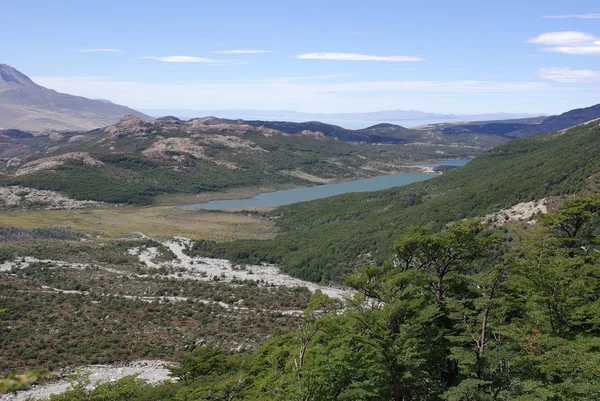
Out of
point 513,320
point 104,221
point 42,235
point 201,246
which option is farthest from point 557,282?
point 104,221

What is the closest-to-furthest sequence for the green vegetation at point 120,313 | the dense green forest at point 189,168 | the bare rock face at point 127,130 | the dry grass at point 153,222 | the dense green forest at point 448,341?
the dense green forest at point 448,341 → the green vegetation at point 120,313 → the dry grass at point 153,222 → the dense green forest at point 189,168 → the bare rock face at point 127,130

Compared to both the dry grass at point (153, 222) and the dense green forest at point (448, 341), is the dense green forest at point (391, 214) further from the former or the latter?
the dense green forest at point (448, 341)

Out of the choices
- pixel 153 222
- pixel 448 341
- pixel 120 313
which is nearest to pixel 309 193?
pixel 153 222

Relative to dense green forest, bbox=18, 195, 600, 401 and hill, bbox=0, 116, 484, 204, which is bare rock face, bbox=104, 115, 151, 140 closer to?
hill, bbox=0, 116, 484, 204

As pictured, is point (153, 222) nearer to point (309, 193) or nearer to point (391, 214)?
point (391, 214)

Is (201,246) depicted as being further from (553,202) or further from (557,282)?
(557,282)

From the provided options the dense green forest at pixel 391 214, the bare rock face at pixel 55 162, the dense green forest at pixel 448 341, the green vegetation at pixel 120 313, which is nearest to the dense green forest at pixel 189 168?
the bare rock face at pixel 55 162

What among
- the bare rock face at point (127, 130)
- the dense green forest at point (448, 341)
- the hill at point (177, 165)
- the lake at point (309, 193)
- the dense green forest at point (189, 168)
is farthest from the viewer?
the bare rock face at point (127, 130)

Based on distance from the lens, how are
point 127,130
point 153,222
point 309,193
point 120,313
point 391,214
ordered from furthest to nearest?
point 127,130 → point 309,193 → point 153,222 → point 391,214 → point 120,313
